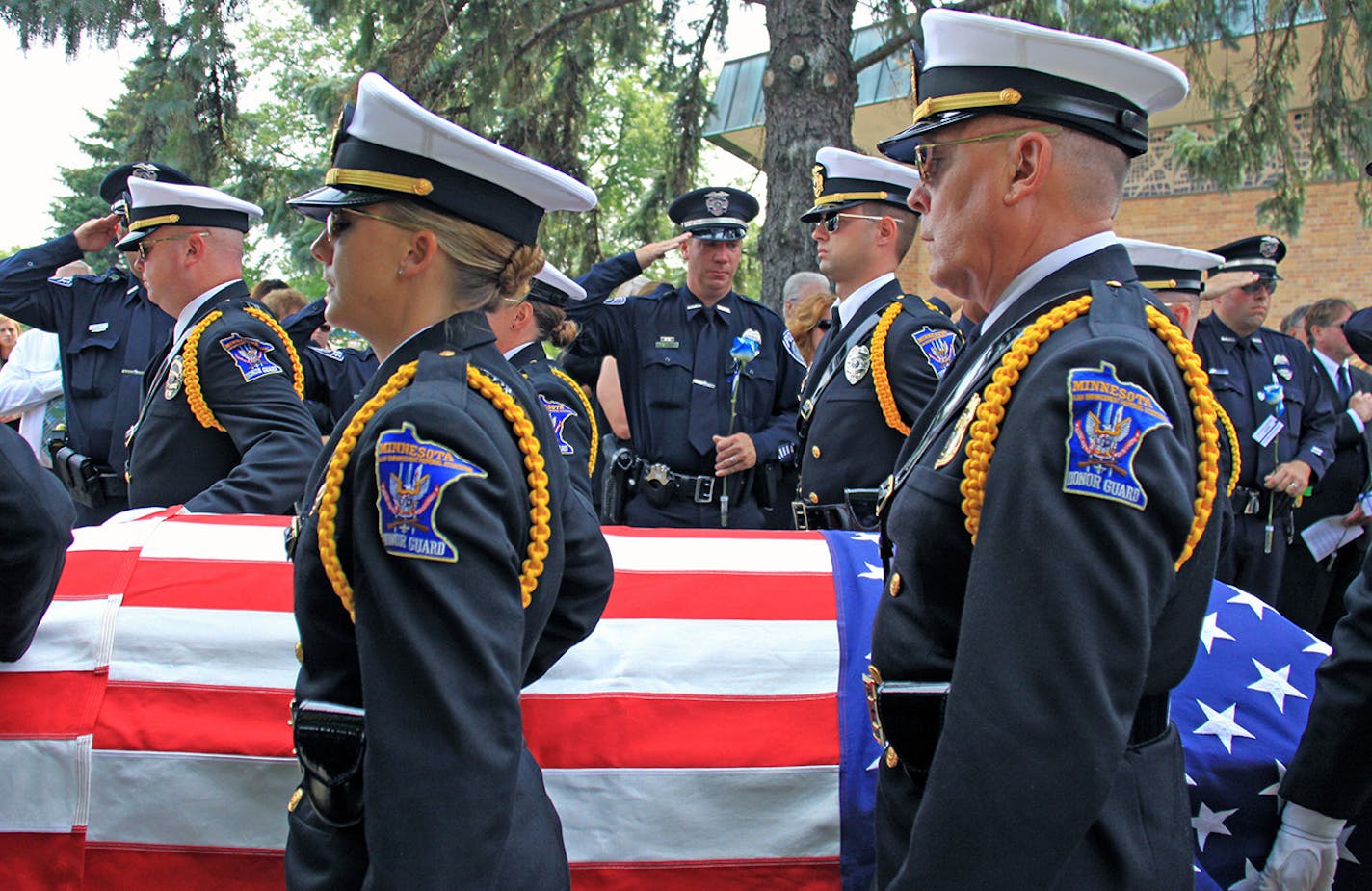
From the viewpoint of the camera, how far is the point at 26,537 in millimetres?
2098

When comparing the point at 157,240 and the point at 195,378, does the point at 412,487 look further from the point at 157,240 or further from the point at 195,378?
the point at 157,240

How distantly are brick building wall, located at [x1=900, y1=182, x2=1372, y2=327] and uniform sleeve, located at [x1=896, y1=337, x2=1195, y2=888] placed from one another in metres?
13.4

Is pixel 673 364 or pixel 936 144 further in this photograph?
pixel 673 364

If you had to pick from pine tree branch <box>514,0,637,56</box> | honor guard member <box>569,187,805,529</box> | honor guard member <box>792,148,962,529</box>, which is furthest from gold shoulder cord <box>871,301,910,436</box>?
pine tree branch <box>514,0,637,56</box>

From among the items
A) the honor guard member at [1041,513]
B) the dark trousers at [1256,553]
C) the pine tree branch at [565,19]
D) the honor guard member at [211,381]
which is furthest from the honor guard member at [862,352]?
the pine tree branch at [565,19]

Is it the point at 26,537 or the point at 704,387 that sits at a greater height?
the point at 704,387

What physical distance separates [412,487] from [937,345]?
266 centimetres

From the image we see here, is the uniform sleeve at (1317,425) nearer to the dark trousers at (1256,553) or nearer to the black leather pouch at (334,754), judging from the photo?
the dark trousers at (1256,553)

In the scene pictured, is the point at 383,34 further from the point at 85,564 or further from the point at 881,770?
the point at 881,770

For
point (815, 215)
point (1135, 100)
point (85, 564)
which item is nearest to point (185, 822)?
point (85, 564)

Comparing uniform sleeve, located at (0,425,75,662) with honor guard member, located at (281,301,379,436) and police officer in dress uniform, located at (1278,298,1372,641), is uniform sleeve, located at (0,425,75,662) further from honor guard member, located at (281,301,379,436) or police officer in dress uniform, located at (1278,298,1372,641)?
police officer in dress uniform, located at (1278,298,1372,641)

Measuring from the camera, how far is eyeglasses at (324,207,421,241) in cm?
164

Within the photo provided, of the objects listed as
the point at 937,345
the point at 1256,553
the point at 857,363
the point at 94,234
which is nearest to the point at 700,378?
the point at 857,363

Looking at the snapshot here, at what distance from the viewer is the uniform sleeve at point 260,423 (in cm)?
315
